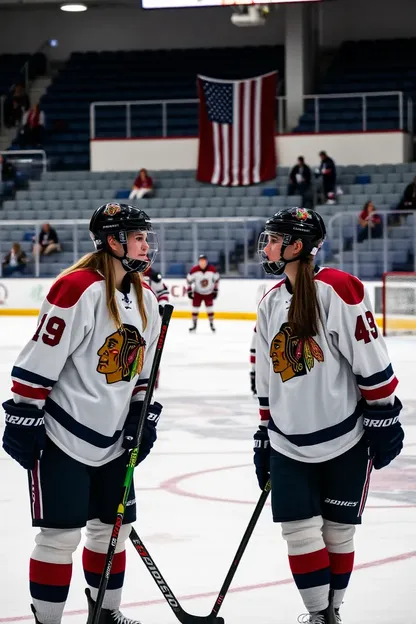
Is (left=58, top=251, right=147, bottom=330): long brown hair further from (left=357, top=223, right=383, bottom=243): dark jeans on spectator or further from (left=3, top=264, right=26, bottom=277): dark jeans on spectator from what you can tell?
(left=3, top=264, right=26, bottom=277): dark jeans on spectator

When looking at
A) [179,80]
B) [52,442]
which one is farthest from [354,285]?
[179,80]

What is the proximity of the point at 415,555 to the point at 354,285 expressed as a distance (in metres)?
1.40

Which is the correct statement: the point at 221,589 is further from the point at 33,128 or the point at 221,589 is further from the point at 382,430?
the point at 33,128

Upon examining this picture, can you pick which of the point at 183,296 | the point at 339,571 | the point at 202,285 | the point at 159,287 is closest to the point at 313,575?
the point at 339,571

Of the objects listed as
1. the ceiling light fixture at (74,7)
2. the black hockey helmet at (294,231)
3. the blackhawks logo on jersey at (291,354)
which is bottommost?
the blackhawks logo on jersey at (291,354)

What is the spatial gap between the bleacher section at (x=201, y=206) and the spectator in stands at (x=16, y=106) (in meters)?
2.24

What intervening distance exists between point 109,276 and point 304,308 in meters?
0.50

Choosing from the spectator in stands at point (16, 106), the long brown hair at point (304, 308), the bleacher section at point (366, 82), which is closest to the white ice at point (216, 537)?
the long brown hair at point (304, 308)

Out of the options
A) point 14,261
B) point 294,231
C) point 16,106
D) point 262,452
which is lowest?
point 14,261

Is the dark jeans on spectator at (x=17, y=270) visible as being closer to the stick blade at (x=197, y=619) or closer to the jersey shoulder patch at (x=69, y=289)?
the stick blade at (x=197, y=619)

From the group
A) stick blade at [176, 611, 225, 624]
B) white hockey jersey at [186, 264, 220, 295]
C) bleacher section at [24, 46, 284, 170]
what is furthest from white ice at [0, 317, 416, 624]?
bleacher section at [24, 46, 284, 170]

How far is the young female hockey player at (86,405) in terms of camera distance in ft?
9.53

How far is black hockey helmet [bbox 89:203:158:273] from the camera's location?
3.08 metres

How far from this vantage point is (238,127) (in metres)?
20.7
